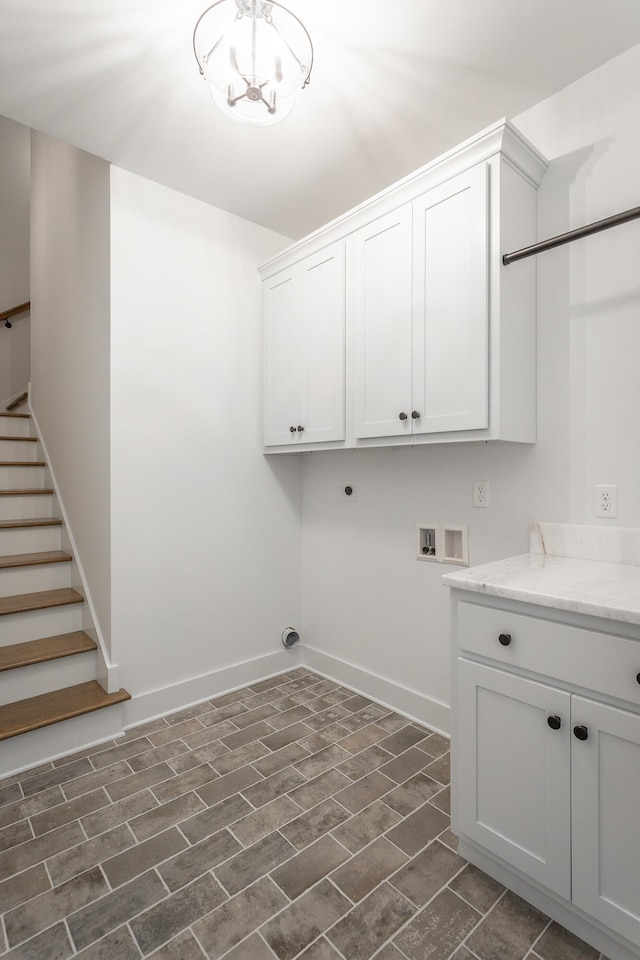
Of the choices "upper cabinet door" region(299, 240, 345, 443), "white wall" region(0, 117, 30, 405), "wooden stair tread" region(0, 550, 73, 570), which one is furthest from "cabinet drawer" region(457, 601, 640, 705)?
"white wall" region(0, 117, 30, 405)

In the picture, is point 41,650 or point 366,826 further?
point 41,650

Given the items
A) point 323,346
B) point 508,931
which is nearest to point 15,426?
point 323,346

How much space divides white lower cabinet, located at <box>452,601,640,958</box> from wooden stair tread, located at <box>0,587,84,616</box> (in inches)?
79.5

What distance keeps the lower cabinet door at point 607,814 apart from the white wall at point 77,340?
78.4 inches

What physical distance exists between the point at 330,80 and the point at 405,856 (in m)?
2.69

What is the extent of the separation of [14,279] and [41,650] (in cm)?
416

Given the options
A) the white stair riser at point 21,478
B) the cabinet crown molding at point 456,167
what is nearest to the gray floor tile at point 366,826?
the cabinet crown molding at point 456,167

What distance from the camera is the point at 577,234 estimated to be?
157 cm

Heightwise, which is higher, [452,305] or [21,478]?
[452,305]

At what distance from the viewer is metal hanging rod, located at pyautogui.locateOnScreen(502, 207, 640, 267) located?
1.48 meters

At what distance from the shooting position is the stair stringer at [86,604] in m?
2.32

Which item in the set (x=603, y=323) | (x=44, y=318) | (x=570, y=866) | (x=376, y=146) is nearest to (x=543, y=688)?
(x=570, y=866)

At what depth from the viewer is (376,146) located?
219 centimetres

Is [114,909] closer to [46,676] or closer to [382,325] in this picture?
[46,676]
